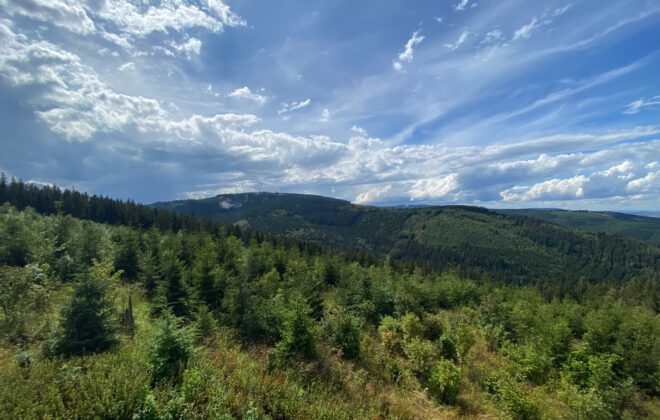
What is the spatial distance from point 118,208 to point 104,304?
4079 inches

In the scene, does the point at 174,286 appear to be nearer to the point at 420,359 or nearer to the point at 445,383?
the point at 420,359

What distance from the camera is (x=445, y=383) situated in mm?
11961

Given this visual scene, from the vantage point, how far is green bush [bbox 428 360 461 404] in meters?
12.0

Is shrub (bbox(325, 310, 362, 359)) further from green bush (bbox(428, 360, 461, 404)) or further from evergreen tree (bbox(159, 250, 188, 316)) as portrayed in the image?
evergreen tree (bbox(159, 250, 188, 316))

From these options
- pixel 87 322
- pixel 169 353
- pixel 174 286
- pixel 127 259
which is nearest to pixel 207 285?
pixel 174 286

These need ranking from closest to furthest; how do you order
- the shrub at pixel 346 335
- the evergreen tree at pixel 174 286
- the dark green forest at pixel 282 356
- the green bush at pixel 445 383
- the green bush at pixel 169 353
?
the dark green forest at pixel 282 356 → the green bush at pixel 169 353 → the green bush at pixel 445 383 → the shrub at pixel 346 335 → the evergreen tree at pixel 174 286

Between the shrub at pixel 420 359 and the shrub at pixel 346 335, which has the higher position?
the shrub at pixel 346 335

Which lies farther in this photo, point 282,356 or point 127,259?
point 127,259

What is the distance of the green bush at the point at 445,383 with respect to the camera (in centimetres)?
1199

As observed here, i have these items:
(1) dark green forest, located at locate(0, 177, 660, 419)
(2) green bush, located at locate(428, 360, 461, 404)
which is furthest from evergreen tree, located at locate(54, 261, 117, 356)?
(2) green bush, located at locate(428, 360, 461, 404)

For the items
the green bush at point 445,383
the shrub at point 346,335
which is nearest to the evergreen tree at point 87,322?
the shrub at point 346,335

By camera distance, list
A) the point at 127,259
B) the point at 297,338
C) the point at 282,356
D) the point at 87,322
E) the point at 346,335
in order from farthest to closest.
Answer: the point at 127,259, the point at 346,335, the point at 297,338, the point at 282,356, the point at 87,322

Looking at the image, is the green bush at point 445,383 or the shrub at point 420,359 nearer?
the green bush at point 445,383

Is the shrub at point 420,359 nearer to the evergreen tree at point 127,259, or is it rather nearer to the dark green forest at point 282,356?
the dark green forest at point 282,356
